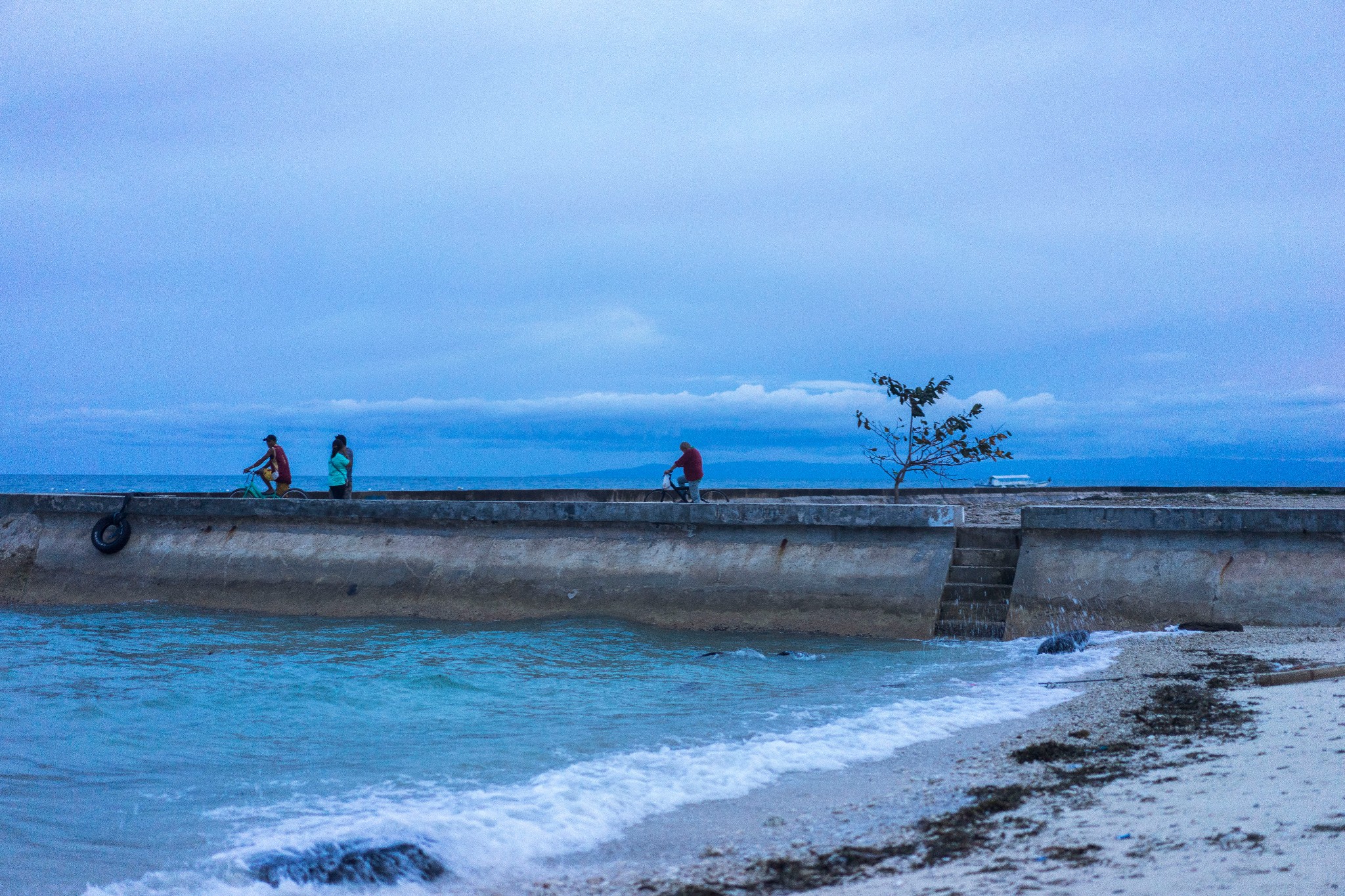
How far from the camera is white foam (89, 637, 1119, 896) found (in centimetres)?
560

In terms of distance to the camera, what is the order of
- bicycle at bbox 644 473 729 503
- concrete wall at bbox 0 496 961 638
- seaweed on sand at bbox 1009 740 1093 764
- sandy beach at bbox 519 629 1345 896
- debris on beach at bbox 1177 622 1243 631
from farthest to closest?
bicycle at bbox 644 473 729 503 → concrete wall at bbox 0 496 961 638 → debris on beach at bbox 1177 622 1243 631 → seaweed on sand at bbox 1009 740 1093 764 → sandy beach at bbox 519 629 1345 896

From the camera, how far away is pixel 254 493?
19000 mm

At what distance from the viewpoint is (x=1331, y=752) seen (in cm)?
552

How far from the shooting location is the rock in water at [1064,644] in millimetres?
11125

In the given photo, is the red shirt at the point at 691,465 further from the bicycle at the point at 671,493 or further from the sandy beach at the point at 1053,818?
the sandy beach at the point at 1053,818

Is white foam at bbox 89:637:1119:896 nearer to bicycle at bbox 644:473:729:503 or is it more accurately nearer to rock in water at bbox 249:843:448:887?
rock in water at bbox 249:843:448:887

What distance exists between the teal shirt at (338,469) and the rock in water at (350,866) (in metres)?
13.1

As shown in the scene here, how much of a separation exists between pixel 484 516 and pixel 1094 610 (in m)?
8.74

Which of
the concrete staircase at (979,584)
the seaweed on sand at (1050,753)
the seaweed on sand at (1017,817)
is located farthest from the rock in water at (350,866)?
the concrete staircase at (979,584)

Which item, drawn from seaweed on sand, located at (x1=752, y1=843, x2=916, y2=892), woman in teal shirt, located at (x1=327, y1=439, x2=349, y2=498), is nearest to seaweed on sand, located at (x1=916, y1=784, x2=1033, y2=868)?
seaweed on sand, located at (x1=752, y1=843, x2=916, y2=892)

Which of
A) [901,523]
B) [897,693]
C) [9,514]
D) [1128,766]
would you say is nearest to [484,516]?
[901,523]

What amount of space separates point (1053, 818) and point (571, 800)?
2883 mm

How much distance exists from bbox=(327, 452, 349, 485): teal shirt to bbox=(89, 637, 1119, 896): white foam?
12.0 metres

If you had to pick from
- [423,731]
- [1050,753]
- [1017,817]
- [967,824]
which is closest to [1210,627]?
[1050,753]
